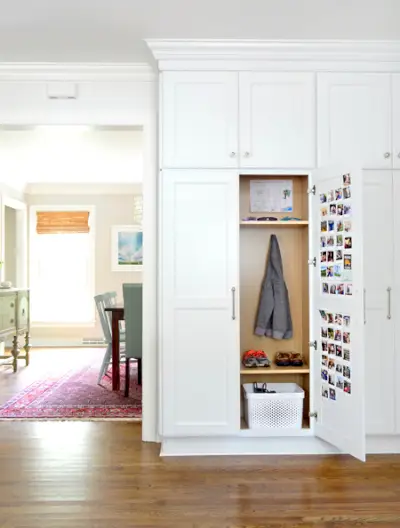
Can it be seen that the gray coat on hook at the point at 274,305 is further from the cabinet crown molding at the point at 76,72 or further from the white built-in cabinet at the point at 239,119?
the cabinet crown molding at the point at 76,72

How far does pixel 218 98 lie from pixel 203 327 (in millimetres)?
1476

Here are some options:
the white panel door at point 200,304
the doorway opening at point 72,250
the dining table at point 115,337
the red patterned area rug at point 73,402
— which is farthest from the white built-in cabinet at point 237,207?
the doorway opening at point 72,250

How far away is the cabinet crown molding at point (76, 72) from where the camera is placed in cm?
352

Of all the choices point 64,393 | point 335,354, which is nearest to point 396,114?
point 335,354

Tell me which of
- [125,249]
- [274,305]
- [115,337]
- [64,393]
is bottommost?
[64,393]

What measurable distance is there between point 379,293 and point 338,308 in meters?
0.40

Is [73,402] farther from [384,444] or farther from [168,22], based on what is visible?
[168,22]

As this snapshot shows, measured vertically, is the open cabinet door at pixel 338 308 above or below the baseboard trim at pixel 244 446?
above

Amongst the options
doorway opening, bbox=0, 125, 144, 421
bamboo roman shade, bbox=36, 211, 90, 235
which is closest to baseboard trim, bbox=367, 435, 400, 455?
doorway opening, bbox=0, 125, 144, 421

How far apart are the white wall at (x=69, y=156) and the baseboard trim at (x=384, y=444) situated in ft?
10.4

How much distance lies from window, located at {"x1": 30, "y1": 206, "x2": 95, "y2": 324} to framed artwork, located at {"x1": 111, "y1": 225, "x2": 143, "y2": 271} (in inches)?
14.1

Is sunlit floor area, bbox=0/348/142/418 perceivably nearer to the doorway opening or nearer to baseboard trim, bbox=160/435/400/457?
baseboard trim, bbox=160/435/400/457

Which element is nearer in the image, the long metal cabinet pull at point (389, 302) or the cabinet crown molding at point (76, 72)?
the long metal cabinet pull at point (389, 302)

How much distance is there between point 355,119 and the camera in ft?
10.8
